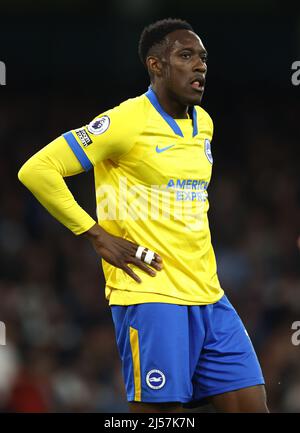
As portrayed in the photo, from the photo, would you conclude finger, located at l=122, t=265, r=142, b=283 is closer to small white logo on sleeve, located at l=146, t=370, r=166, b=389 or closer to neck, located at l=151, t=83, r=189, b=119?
small white logo on sleeve, located at l=146, t=370, r=166, b=389

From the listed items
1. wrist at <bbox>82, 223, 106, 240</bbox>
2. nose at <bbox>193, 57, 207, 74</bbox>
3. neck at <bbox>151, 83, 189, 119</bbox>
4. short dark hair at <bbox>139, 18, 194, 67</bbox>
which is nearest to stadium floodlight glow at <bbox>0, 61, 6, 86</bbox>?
short dark hair at <bbox>139, 18, 194, 67</bbox>

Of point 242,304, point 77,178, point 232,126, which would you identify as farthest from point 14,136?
point 242,304

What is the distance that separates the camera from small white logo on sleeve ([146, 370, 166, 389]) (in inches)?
185

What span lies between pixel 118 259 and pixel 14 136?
25.3 ft

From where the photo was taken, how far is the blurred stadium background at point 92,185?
384 inches

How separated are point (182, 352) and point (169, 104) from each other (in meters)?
1.28

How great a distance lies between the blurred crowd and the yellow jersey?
424 cm

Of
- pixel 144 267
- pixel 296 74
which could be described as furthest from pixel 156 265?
pixel 296 74

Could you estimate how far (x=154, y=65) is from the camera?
509 cm

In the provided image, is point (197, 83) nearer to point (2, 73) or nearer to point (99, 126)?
point (99, 126)

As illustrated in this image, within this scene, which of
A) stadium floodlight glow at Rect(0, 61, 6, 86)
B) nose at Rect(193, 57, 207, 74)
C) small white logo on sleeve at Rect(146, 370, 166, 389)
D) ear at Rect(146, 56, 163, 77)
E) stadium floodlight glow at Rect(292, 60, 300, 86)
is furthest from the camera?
stadium floodlight glow at Rect(292, 60, 300, 86)

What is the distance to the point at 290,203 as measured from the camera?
11.9m

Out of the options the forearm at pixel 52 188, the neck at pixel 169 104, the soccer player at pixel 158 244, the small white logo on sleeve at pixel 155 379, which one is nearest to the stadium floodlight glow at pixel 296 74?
the neck at pixel 169 104
